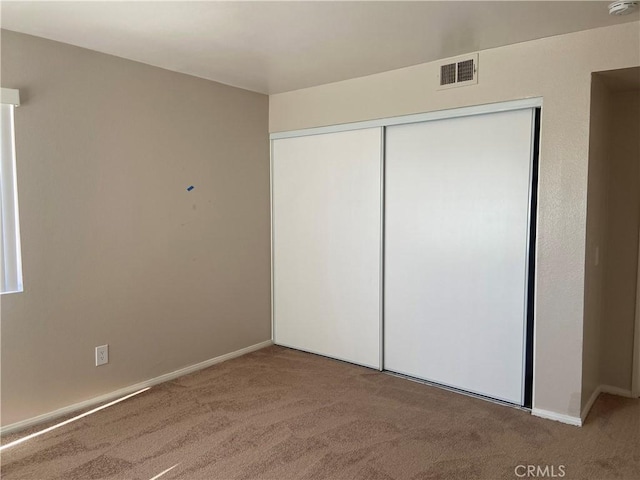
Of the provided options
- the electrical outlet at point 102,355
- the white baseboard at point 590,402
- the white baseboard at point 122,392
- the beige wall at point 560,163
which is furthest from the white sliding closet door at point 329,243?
the electrical outlet at point 102,355

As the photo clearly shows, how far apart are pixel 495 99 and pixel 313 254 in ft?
6.21

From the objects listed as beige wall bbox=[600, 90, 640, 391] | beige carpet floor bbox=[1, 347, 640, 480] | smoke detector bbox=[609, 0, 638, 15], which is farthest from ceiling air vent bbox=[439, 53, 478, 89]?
beige carpet floor bbox=[1, 347, 640, 480]

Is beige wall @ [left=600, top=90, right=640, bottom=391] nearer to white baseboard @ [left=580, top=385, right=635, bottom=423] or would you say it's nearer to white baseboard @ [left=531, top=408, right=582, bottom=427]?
white baseboard @ [left=580, top=385, right=635, bottom=423]

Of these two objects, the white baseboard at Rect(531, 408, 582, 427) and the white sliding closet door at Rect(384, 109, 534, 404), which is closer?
the white baseboard at Rect(531, 408, 582, 427)

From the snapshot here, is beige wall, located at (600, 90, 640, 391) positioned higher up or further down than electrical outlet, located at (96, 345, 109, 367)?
higher up

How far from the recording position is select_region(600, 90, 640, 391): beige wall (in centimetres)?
315

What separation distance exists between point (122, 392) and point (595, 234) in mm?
3290

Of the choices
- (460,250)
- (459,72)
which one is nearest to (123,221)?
(460,250)

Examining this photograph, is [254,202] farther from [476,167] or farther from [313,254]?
[476,167]

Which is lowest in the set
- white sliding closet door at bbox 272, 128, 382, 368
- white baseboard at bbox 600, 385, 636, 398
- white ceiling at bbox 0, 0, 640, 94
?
white baseboard at bbox 600, 385, 636, 398

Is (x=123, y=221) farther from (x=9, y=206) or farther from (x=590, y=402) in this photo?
(x=590, y=402)

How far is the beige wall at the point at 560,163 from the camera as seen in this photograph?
264 centimetres

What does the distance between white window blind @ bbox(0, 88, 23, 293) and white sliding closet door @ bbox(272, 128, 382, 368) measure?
208cm

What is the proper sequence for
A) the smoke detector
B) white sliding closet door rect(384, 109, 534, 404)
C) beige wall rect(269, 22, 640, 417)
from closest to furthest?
the smoke detector
beige wall rect(269, 22, 640, 417)
white sliding closet door rect(384, 109, 534, 404)
